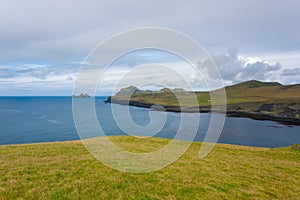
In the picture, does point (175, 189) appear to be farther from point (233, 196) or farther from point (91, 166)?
point (91, 166)

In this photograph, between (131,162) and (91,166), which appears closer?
(91,166)

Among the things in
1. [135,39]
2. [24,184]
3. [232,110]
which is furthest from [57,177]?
[232,110]

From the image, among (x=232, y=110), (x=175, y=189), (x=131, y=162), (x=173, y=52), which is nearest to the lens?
(x=175, y=189)

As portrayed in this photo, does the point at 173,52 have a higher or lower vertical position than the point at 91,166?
higher

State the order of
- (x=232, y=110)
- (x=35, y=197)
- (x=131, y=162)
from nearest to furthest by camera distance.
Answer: (x=35, y=197), (x=131, y=162), (x=232, y=110)

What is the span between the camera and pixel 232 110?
17800cm

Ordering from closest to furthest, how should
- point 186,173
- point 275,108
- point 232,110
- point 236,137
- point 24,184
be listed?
point 24,184
point 186,173
point 236,137
point 275,108
point 232,110

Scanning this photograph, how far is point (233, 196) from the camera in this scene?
10.2 metres

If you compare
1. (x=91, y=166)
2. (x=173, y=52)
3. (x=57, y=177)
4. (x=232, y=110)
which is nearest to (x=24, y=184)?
(x=57, y=177)

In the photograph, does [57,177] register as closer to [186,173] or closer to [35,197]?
[35,197]

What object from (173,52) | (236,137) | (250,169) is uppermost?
(173,52)

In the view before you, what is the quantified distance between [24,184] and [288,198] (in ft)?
Answer: 43.1

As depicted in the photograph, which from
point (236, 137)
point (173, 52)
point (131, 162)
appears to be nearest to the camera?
point (131, 162)

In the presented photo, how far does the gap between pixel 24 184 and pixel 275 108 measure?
18572 cm
